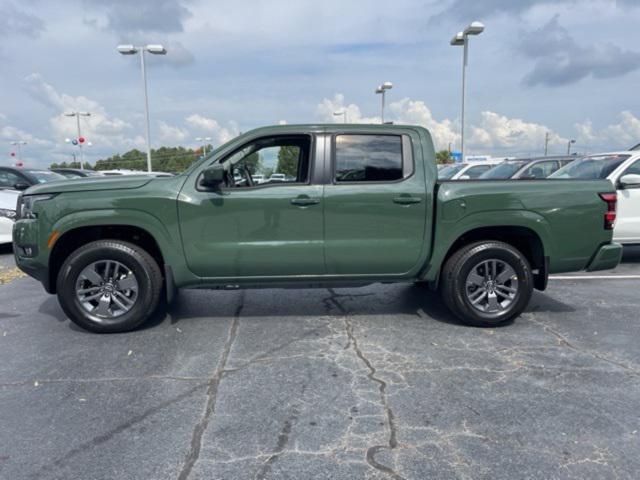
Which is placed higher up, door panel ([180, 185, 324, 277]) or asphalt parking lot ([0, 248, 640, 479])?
door panel ([180, 185, 324, 277])

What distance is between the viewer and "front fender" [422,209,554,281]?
4.59 meters

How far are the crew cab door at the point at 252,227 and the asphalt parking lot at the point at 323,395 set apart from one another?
0.66 meters

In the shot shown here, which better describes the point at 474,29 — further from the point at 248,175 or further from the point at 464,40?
the point at 248,175

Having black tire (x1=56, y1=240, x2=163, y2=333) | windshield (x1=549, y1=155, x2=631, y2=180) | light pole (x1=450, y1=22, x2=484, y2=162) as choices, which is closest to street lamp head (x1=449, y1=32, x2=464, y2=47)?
light pole (x1=450, y1=22, x2=484, y2=162)

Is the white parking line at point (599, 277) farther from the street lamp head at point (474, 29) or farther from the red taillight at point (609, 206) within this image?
the street lamp head at point (474, 29)

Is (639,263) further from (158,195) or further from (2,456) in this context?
(2,456)

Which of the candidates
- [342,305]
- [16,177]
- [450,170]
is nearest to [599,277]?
[342,305]

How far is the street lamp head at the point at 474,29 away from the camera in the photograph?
1695 centimetres

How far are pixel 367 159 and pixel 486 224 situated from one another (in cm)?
128

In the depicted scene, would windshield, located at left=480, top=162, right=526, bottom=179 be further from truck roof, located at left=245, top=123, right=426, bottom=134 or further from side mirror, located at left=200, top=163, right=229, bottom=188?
side mirror, located at left=200, top=163, right=229, bottom=188

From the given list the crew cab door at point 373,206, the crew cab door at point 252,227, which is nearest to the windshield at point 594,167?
the crew cab door at point 373,206

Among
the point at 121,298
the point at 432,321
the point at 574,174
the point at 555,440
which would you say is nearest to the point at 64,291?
the point at 121,298

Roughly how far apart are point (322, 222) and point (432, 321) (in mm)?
1575

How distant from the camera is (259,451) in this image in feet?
8.91
